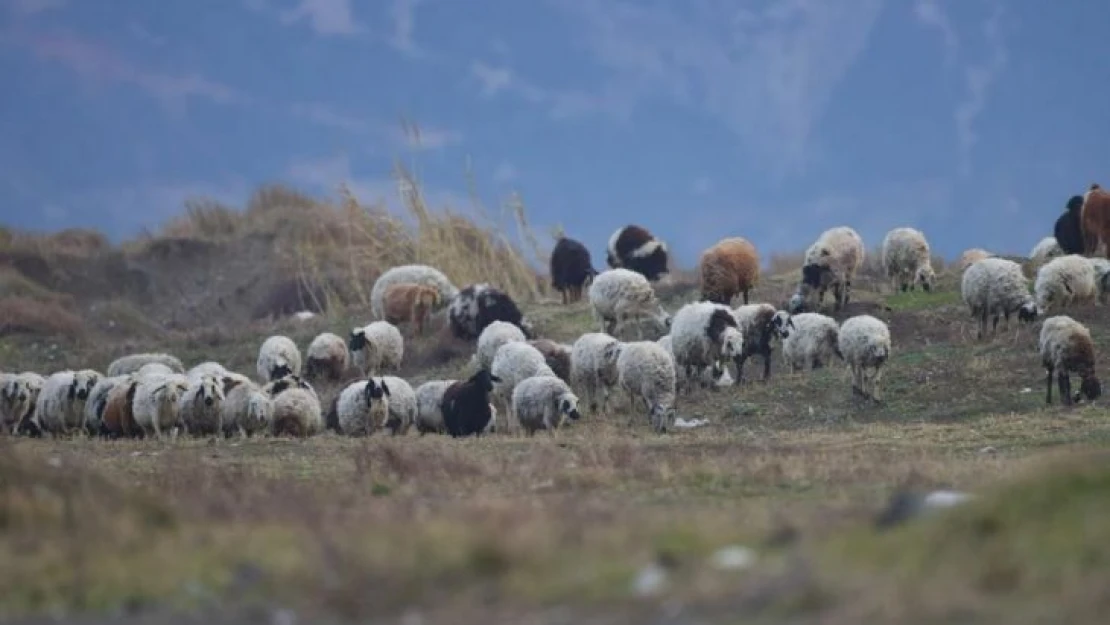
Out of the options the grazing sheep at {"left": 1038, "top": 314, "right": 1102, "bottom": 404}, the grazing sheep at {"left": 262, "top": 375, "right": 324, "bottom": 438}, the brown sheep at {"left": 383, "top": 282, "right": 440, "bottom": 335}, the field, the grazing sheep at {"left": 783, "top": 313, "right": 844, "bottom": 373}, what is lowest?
the field

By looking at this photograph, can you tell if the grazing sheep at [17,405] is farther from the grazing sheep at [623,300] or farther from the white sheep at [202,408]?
the grazing sheep at [623,300]

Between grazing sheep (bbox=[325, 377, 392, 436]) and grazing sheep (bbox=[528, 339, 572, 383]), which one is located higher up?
grazing sheep (bbox=[528, 339, 572, 383])

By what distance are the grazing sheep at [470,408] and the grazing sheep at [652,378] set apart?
5.90 feet

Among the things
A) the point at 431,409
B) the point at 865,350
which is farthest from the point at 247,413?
the point at 865,350

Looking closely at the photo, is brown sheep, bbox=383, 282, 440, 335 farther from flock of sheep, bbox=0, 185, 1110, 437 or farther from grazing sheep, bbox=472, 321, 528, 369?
grazing sheep, bbox=472, 321, 528, 369

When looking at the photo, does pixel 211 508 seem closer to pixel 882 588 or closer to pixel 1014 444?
pixel 882 588

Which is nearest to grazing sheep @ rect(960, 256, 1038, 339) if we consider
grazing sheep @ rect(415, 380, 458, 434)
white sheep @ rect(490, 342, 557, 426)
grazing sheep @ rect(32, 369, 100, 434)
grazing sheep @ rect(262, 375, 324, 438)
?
white sheep @ rect(490, 342, 557, 426)

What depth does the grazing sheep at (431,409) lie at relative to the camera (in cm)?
2428

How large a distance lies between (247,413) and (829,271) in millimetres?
11064

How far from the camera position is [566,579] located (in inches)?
354

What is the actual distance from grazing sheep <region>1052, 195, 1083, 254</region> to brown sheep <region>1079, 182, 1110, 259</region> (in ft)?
Answer: 1.37

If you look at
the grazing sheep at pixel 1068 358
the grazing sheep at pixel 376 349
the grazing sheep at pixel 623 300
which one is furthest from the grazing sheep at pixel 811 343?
the grazing sheep at pixel 376 349

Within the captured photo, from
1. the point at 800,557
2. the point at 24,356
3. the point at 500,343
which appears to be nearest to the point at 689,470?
the point at 800,557

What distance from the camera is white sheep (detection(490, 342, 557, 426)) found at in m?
25.4
